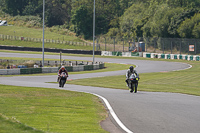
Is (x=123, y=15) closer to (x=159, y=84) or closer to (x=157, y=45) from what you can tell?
(x=157, y=45)

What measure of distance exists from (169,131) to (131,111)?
12.0ft

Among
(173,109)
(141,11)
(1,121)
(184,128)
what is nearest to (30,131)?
(1,121)

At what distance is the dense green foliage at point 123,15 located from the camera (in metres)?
87.3

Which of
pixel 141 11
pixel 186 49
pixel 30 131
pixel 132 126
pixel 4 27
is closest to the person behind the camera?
pixel 30 131

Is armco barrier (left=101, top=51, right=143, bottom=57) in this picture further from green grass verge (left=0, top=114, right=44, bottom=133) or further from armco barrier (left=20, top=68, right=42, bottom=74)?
green grass verge (left=0, top=114, right=44, bottom=133)

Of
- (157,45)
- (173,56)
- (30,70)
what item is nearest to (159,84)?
(30,70)

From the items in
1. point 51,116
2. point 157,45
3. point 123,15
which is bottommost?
point 51,116

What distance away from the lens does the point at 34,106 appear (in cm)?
1349

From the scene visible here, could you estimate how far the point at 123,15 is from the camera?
12262cm

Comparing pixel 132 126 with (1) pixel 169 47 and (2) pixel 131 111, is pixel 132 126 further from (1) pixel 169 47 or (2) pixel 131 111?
(1) pixel 169 47

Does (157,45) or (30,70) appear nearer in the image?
(30,70)

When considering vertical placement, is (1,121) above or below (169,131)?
above

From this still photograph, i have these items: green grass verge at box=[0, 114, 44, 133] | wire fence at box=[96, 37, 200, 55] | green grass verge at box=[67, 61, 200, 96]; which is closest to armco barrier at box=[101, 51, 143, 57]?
wire fence at box=[96, 37, 200, 55]

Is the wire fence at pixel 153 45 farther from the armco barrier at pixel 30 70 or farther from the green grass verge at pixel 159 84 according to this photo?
the green grass verge at pixel 159 84
